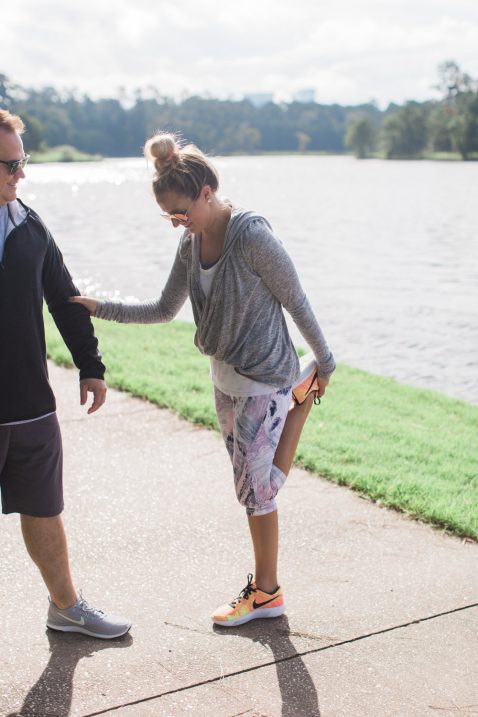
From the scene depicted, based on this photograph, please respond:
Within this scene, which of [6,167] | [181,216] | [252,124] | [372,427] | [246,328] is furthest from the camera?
[252,124]

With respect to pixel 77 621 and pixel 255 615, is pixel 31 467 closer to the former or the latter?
pixel 77 621

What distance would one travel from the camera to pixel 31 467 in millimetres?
3078

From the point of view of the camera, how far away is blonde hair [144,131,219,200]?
10.1 ft

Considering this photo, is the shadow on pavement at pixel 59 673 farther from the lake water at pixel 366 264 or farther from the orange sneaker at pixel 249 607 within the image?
the lake water at pixel 366 264

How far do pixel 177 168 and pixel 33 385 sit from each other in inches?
35.2

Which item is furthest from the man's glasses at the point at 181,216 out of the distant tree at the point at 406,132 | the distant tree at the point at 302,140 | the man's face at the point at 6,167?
the distant tree at the point at 302,140

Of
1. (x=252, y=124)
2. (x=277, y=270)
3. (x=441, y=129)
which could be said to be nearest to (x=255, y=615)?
(x=277, y=270)

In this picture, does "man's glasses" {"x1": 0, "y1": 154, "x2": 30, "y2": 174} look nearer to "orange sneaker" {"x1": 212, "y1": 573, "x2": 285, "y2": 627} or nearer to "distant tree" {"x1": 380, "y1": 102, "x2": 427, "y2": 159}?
"orange sneaker" {"x1": 212, "y1": 573, "x2": 285, "y2": 627}

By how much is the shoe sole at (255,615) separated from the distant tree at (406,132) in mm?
119152

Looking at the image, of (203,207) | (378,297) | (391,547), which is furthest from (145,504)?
(378,297)

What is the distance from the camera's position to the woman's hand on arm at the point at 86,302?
331 cm

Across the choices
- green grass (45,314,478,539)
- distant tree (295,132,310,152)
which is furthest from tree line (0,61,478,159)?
green grass (45,314,478,539)

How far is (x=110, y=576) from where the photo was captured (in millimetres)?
3811

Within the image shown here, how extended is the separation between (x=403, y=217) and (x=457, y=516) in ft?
105
